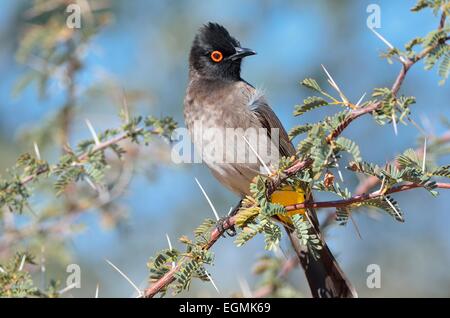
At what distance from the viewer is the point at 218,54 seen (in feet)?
16.1

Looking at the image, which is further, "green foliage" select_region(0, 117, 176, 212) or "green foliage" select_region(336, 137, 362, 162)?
"green foliage" select_region(0, 117, 176, 212)

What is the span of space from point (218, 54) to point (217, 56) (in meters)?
0.02

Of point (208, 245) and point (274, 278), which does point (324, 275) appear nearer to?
point (274, 278)

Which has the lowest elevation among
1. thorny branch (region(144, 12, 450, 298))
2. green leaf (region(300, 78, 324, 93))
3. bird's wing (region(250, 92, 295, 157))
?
thorny branch (region(144, 12, 450, 298))

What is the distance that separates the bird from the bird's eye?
6.7 inches

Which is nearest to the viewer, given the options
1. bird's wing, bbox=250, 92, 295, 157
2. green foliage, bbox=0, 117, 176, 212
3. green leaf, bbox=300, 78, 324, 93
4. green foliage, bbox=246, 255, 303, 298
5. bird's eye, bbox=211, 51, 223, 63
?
green leaf, bbox=300, 78, 324, 93

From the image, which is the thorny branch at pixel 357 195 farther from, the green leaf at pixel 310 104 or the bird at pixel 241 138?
the bird at pixel 241 138

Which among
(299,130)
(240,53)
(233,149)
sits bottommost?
(299,130)

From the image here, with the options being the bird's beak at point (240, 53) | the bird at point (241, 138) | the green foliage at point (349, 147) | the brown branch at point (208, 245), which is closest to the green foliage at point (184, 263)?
the brown branch at point (208, 245)

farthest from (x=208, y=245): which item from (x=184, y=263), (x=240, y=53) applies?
(x=240, y=53)

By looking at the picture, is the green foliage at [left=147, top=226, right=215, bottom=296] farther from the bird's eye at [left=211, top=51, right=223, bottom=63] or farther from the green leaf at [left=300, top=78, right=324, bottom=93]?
the bird's eye at [left=211, top=51, right=223, bottom=63]

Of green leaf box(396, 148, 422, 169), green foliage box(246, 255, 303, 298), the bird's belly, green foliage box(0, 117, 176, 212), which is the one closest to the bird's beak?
the bird's belly

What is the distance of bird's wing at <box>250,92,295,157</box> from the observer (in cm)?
426
